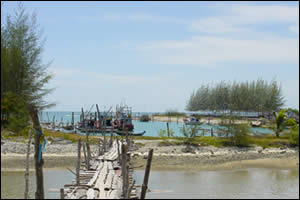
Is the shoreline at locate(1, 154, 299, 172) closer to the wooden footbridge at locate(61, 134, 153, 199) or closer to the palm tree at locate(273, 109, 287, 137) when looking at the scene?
the wooden footbridge at locate(61, 134, 153, 199)

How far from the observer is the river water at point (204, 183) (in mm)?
11320

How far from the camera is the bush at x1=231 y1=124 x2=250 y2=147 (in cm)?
2102

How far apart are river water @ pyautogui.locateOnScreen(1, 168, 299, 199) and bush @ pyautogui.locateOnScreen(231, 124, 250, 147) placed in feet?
16.8

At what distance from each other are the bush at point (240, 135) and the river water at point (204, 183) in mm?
5124

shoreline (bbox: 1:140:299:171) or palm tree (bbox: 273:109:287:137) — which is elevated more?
palm tree (bbox: 273:109:287:137)

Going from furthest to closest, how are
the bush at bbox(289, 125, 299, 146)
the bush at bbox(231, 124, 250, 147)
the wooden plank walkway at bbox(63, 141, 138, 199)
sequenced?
the bush at bbox(289, 125, 299, 146)
the bush at bbox(231, 124, 250, 147)
the wooden plank walkway at bbox(63, 141, 138, 199)

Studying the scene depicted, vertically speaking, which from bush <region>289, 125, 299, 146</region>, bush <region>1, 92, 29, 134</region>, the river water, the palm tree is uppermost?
bush <region>1, 92, 29, 134</region>

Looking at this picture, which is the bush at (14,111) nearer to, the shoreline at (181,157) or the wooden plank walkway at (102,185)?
the shoreline at (181,157)

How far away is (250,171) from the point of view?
51.5ft

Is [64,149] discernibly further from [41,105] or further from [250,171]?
[250,171]

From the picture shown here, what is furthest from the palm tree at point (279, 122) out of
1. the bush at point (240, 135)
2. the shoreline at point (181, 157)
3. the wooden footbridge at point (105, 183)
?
the wooden footbridge at point (105, 183)

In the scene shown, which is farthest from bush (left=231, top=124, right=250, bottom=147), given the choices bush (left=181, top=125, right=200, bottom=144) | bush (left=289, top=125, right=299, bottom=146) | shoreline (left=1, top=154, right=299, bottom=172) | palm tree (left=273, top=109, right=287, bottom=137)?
palm tree (left=273, top=109, right=287, bottom=137)

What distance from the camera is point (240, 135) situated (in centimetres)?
2120

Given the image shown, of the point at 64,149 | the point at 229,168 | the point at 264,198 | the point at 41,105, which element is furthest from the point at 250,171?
the point at 41,105
